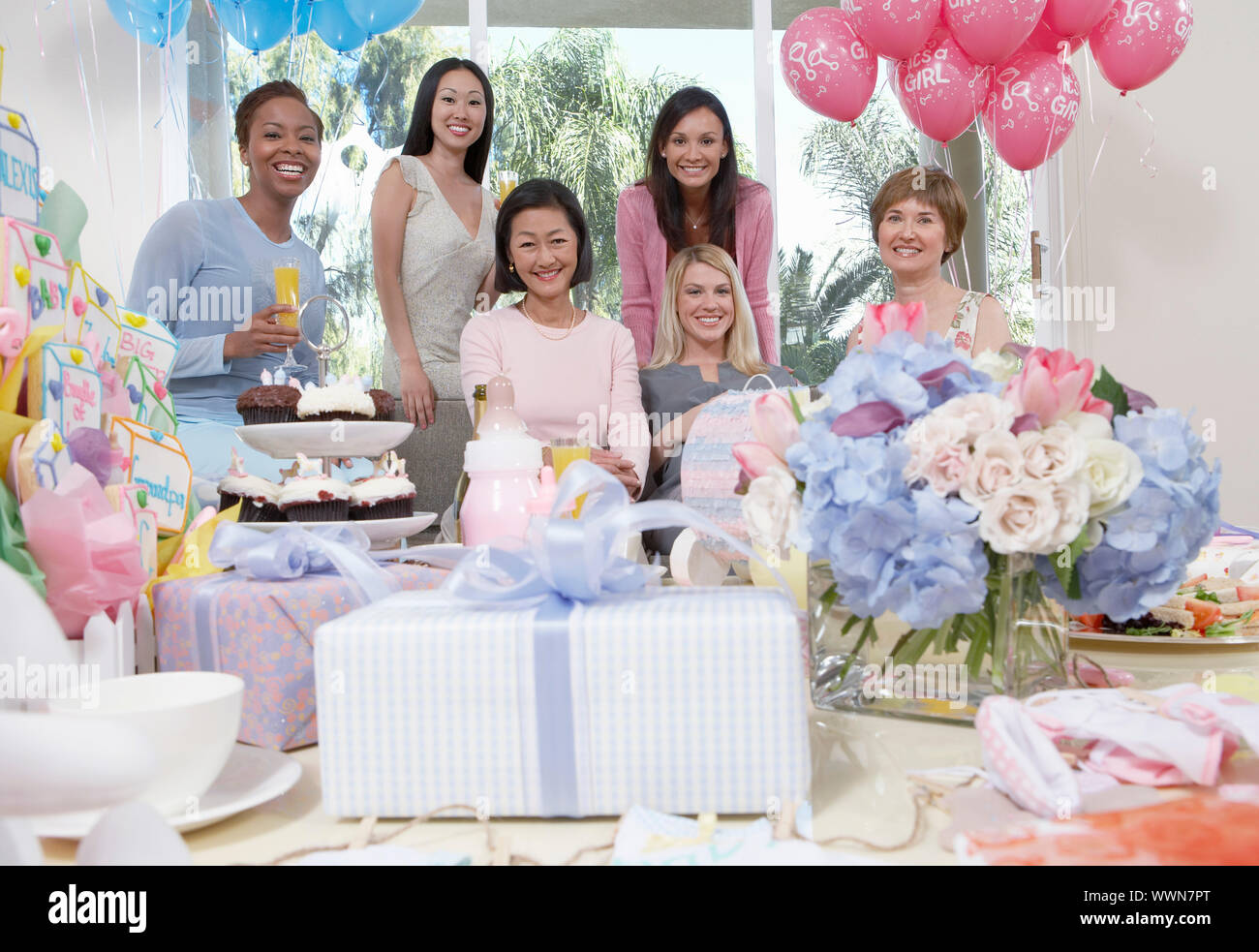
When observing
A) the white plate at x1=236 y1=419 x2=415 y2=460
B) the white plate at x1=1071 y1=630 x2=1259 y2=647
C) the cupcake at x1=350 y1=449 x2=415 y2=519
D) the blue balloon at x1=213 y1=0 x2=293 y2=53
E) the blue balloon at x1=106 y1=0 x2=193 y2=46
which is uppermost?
the blue balloon at x1=106 y1=0 x2=193 y2=46

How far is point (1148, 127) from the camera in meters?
4.27

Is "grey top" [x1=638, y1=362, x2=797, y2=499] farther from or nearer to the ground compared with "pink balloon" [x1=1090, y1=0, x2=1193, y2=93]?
nearer to the ground

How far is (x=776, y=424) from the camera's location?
76 cm

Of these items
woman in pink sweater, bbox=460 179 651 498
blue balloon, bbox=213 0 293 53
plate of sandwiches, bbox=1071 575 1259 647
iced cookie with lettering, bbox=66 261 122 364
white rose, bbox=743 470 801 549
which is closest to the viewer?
white rose, bbox=743 470 801 549

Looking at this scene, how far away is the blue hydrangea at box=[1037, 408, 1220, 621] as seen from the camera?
70cm

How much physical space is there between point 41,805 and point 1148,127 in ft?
15.6

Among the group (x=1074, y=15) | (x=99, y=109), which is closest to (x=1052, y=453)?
(x=1074, y=15)

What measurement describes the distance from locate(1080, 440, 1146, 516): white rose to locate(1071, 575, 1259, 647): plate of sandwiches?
37 centimetres

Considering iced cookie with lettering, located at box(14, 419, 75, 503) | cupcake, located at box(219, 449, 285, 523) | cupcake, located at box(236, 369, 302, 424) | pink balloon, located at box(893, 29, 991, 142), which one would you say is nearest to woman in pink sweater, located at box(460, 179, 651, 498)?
cupcake, located at box(236, 369, 302, 424)

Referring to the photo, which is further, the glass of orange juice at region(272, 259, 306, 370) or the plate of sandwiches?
the glass of orange juice at region(272, 259, 306, 370)

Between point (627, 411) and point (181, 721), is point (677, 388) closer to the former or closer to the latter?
point (627, 411)

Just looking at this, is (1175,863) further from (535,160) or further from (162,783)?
(535,160)

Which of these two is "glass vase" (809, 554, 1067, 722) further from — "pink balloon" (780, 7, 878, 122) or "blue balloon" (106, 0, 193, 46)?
"blue balloon" (106, 0, 193, 46)
